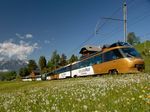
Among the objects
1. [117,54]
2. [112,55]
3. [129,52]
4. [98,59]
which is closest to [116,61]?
[117,54]

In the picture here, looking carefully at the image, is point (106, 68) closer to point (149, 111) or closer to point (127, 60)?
point (127, 60)

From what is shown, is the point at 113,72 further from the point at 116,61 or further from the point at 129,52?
the point at 129,52

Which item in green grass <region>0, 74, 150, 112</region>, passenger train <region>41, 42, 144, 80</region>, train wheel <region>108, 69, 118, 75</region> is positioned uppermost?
passenger train <region>41, 42, 144, 80</region>

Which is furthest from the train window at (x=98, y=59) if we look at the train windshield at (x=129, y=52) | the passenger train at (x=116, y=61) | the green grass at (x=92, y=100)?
the green grass at (x=92, y=100)

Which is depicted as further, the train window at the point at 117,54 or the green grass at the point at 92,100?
the train window at the point at 117,54

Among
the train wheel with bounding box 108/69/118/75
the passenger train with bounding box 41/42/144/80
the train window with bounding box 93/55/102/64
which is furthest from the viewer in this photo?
the train window with bounding box 93/55/102/64

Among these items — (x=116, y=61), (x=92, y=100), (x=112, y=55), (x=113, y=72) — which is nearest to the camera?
(x=92, y=100)

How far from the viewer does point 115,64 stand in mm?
35188

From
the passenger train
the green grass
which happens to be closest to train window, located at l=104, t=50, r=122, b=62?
the passenger train

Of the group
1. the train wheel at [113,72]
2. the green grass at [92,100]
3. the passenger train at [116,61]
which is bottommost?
the green grass at [92,100]

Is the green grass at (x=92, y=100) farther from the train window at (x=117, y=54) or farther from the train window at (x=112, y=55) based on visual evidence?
the train window at (x=112, y=55)

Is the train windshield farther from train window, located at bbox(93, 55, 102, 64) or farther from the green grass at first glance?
the green grass

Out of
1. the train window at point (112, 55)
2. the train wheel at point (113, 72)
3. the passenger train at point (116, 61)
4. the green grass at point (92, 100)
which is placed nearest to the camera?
the green grass at point (92, 100)

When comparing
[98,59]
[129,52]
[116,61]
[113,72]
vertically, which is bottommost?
[113,72]
